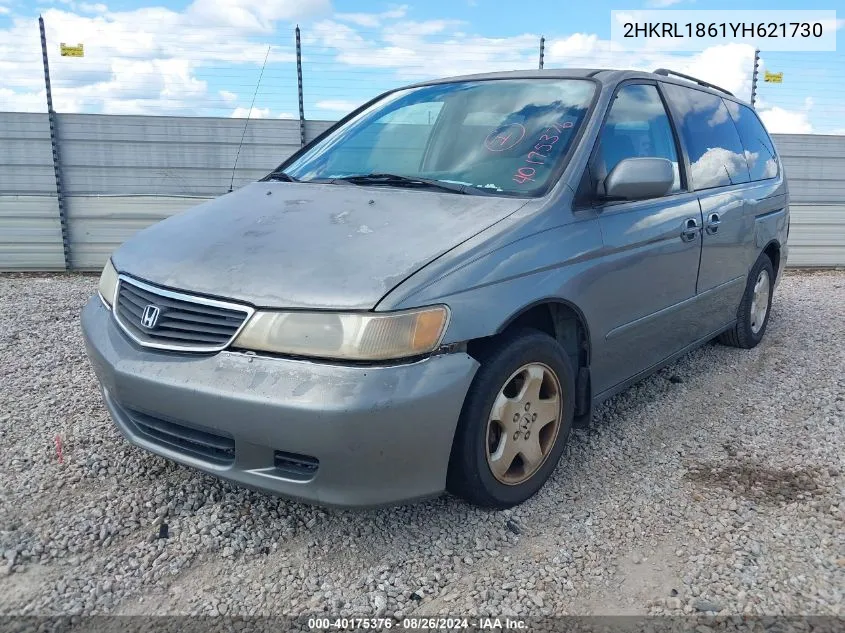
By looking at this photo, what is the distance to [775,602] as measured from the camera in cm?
218

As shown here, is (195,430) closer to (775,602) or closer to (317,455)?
(317,455)

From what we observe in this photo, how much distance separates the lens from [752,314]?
4.83 meters

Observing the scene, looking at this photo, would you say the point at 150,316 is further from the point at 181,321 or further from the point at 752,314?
the point at 752,314

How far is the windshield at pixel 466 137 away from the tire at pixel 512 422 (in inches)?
27.5

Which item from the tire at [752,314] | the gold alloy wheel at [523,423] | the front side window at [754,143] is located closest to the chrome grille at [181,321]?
the gold alloy wheel at [523,423]

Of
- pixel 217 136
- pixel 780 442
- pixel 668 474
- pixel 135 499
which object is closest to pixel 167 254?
pixel 135 499

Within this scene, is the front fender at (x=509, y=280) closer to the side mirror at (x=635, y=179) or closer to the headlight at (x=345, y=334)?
the headlight at (x=345, y=334)

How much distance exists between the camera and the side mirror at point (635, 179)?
2924 mm

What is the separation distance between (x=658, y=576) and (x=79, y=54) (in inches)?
332

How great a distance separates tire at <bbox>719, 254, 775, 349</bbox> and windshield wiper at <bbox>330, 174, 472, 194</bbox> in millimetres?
2644

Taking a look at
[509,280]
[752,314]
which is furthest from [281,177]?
[752,314]

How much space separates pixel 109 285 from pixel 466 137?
1712 millimetres

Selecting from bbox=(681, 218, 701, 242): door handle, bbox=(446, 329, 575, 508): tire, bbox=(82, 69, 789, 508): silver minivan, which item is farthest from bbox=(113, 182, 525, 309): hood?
bbox=(681, 218, 701, 242): door handle

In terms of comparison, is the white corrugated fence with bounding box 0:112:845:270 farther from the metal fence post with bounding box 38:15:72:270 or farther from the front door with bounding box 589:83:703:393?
the front door with bounding box 589:83:703:393
